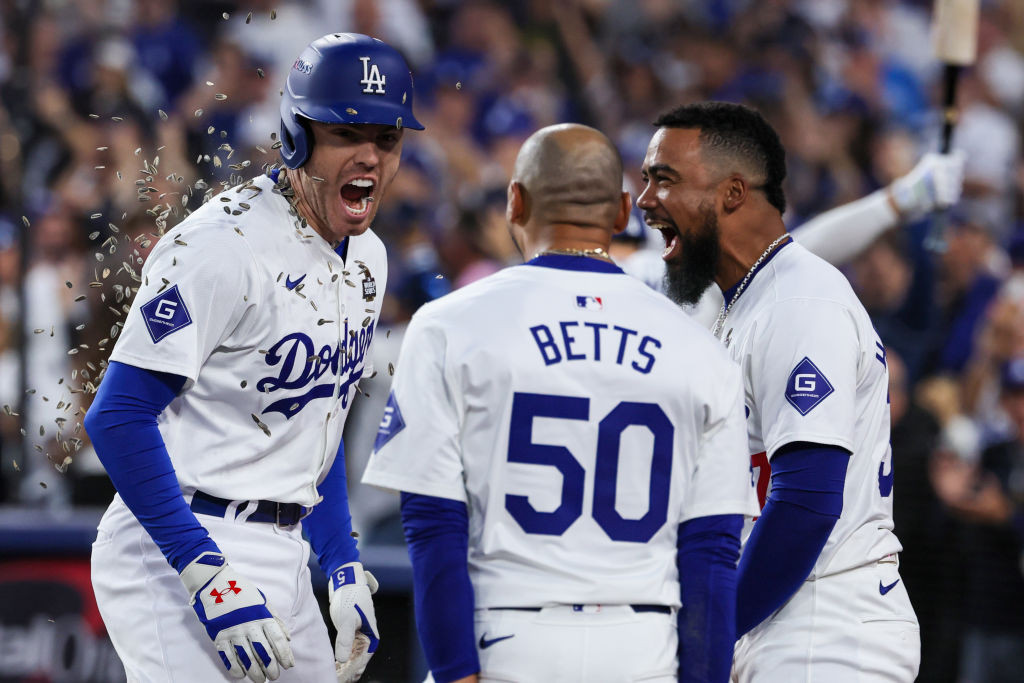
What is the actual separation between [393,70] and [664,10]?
7892 millimetres

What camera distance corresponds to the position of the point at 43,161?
358 inches

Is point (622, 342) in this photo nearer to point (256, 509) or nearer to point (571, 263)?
point (571, 263)

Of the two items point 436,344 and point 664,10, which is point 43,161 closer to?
point 664,10

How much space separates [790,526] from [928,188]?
8.23 feet

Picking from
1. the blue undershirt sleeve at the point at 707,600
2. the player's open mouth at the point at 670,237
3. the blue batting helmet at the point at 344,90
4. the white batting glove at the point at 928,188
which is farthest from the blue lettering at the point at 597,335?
the white batting glove at the point at 928,188

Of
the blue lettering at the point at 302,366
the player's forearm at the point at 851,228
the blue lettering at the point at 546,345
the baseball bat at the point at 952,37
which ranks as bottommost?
the blue lettering at the point at 302,366

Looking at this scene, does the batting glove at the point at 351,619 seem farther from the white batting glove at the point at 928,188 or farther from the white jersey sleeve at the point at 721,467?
the white batting glove at the point at 928,188

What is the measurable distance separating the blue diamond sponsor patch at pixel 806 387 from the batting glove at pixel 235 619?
1.30 m

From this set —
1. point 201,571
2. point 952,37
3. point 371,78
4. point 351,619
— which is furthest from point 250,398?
point 952,37

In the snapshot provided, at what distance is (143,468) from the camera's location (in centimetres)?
279

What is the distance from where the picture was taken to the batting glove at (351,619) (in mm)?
3322

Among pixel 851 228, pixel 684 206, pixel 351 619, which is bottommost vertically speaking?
pixel 351 619

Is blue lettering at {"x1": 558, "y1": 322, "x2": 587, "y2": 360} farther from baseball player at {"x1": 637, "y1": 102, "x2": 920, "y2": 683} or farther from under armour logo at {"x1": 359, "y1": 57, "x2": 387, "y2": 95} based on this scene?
under armour logo at {"x1": 359, "y1": 57, "x2": 387, "y2": 95}

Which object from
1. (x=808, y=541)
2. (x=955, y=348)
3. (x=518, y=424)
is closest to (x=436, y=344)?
(x=518, y=424)
